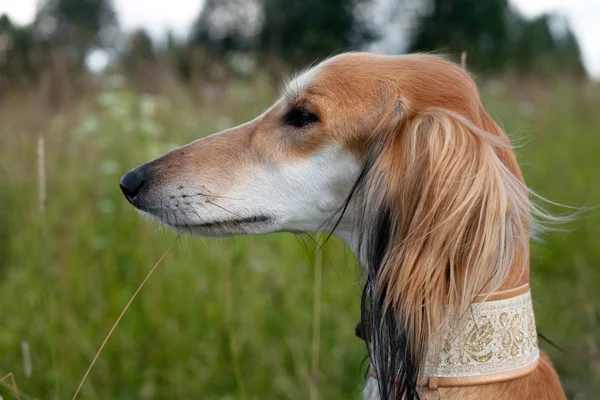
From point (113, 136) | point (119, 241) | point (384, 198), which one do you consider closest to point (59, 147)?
point (113, 136)

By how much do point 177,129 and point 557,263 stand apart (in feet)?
10.8

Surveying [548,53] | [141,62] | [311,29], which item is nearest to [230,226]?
[141,62]

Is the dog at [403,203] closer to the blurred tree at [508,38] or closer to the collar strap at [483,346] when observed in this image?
the collar strap at [483,346]

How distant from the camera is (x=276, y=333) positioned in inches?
134

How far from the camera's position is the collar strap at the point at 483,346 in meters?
1.63

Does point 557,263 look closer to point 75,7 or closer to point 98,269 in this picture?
point 98,269

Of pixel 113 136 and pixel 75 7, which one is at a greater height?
pixel 75 7

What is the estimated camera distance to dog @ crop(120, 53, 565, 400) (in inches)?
64.8

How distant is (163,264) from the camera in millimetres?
3658

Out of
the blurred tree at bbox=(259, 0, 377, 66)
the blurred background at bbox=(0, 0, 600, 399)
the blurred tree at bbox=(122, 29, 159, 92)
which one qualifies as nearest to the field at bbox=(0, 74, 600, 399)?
the blurred background at bbox=(0, 0, 600, 399)

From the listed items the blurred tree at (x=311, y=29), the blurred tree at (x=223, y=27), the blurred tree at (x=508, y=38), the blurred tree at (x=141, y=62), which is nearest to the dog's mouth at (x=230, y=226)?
the blurred tree at (x=311, y=29)

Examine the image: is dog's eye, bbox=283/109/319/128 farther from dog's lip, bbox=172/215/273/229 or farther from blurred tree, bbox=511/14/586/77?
blurred tree, bbox=511/14/586/77

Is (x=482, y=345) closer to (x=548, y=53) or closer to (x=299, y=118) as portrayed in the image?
(x=299, y=118)

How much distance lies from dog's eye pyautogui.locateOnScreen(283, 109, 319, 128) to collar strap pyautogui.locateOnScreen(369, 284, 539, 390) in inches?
31.7
